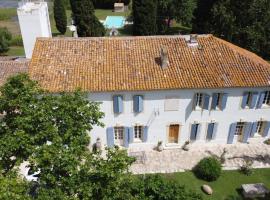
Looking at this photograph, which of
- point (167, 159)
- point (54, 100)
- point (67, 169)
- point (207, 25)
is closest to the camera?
point (67, 169)

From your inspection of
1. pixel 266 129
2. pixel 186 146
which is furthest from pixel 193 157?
pixel 266 129

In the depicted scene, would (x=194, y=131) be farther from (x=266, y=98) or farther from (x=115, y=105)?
(x=115, y=105)

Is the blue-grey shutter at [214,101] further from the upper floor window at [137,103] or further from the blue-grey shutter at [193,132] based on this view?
the upper floor window at [137,103]

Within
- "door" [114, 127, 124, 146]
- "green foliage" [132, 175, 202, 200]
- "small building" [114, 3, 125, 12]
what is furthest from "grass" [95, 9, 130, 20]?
"green foliage" [132, 175, 202, 200]

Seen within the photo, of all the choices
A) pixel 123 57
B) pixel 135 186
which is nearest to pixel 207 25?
pixel 123 57

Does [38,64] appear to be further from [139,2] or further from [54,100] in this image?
[139,2]

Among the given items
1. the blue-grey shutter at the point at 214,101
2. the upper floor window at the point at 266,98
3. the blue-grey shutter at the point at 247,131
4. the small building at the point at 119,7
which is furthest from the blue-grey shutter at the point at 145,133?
the small building at the point at 119,7

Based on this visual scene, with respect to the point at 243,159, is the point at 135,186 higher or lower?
→ higher
